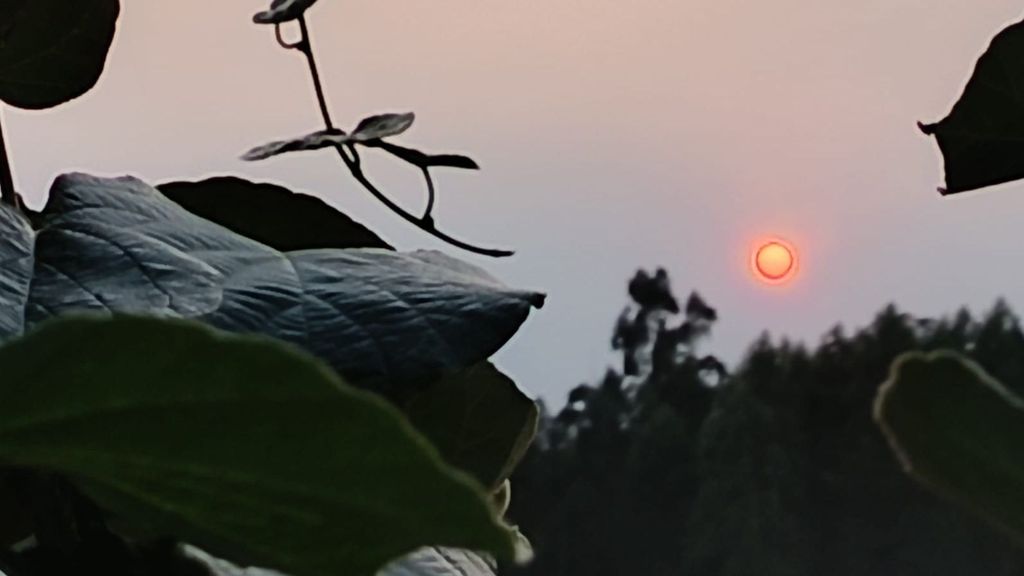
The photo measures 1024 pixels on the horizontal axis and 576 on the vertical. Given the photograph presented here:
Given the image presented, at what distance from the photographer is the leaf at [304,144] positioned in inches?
10.2

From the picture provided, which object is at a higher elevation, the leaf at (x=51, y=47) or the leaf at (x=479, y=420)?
the leaf at (x=51, y=47)

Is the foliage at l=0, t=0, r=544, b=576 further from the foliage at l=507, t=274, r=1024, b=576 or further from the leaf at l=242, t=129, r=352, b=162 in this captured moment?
the foliage at l=507, t=274, r=1024, b=576

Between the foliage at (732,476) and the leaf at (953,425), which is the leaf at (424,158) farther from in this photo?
the foliage at (732,476)

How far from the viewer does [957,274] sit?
67cm

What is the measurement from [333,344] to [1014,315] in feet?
1.72

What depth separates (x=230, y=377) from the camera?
69 mm

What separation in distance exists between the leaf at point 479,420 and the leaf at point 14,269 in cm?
7

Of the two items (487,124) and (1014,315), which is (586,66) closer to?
(487,124)

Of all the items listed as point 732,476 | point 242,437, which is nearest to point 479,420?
point 242,437

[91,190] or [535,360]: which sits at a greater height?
[91,190]

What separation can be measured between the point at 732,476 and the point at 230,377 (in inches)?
26.4

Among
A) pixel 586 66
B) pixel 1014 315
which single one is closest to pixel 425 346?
pixel 1014 315

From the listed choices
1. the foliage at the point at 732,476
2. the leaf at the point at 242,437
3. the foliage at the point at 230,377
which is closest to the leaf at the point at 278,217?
the foliage at the point at 230,377

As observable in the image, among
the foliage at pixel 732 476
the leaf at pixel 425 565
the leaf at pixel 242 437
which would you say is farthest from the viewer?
the foliage at pixel 732 476
